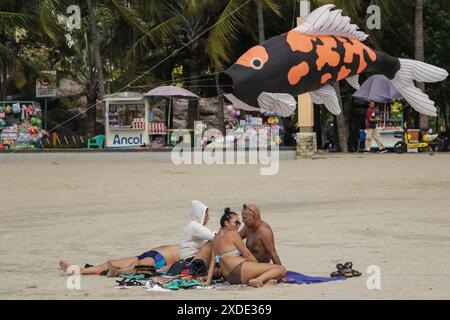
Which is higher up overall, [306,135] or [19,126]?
[19,126]

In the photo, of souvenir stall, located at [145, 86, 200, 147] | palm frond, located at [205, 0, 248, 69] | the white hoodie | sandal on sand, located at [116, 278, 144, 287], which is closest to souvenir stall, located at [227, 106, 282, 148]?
souvenir stall, located at [145, 86, 200, 147]

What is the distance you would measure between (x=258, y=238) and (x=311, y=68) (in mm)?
2004

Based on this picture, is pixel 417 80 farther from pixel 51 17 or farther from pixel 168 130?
pixel 51 17

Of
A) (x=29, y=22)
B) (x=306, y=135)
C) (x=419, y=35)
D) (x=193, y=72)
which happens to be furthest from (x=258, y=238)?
(x=193, y=72)

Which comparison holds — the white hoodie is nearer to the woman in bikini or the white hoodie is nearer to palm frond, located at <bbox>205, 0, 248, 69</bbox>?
the woman in bikini

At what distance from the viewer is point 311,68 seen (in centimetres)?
1185

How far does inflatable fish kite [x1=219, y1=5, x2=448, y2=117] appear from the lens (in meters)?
11.6

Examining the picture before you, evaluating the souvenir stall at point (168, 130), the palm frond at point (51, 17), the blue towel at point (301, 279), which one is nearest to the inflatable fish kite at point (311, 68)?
the blue towel at point (301, 279)

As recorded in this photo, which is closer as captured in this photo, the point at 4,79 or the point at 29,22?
the point at 29,22

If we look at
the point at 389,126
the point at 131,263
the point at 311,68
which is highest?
the point at 311,68

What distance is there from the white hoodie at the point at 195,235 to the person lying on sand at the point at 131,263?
21 cm

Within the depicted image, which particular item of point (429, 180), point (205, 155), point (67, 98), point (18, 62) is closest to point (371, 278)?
point (429, 180)

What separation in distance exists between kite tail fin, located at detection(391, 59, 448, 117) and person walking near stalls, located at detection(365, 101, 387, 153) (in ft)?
73.9
